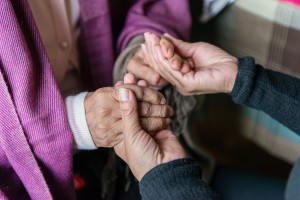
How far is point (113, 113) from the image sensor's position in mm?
684

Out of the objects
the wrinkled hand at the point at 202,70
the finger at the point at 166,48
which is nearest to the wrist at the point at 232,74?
the wrinkled hand at the point at 202,70

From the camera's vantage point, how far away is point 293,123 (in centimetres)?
74

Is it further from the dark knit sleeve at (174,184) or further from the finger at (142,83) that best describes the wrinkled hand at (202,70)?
the dark knit sleeve at (174,184)

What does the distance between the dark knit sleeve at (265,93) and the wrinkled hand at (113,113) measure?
14 centimetres

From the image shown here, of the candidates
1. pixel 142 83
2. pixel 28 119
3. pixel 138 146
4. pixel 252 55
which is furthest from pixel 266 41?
pixel 28 119

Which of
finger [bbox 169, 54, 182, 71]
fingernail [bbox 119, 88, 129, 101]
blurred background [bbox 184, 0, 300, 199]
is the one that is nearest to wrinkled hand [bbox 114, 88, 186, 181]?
fingernail [bbox 119, 88, 129, 101]

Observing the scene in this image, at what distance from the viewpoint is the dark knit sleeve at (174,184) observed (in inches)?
23.5

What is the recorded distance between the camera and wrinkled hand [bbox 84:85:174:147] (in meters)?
0.67

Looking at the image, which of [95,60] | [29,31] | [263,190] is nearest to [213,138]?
[263,190]

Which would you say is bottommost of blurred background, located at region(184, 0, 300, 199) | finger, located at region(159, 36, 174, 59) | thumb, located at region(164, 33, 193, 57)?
blurred background, located at region(184, 0, 300, 199)

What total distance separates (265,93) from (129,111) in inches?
9.7

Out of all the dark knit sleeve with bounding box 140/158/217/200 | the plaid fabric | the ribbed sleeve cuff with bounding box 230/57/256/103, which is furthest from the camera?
the plaid fabric

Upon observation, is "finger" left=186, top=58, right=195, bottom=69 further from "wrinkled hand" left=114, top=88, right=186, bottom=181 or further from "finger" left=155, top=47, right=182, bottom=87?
"wrinkled hand" left=114, top=88, right=186, bottom=181

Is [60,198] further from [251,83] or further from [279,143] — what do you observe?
[279,143]
